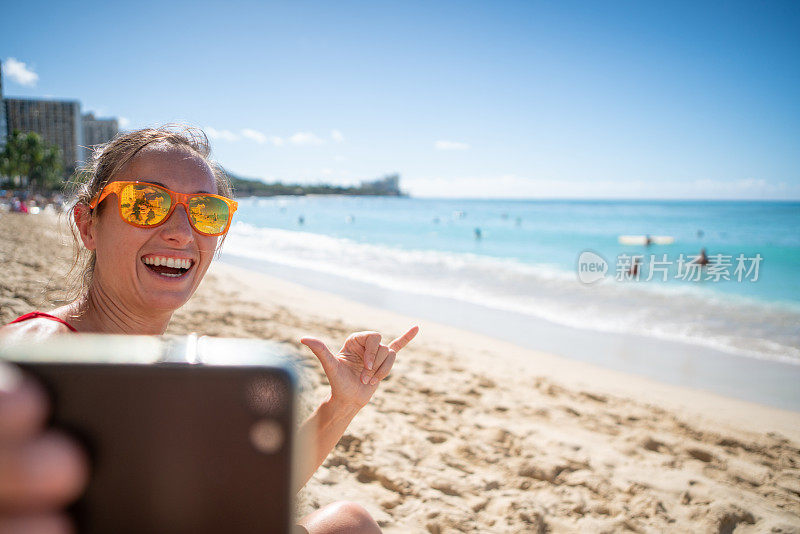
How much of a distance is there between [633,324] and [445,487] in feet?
23.6

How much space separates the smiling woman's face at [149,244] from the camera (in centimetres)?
143

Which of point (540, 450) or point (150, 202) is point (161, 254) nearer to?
point (150, 202)

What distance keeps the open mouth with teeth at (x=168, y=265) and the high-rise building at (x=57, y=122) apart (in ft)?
255

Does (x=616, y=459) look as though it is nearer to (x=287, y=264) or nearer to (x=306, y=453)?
(x=306, y=453)

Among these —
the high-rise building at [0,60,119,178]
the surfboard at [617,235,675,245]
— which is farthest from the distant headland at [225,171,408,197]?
the surfboard at [617,235,675,245]

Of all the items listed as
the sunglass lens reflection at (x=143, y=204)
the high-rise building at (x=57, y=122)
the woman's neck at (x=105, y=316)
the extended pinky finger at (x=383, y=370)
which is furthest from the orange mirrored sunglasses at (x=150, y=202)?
the high-rise building at (x=57, y=122)

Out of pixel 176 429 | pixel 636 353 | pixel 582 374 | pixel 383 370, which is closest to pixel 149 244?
pixel 383 370

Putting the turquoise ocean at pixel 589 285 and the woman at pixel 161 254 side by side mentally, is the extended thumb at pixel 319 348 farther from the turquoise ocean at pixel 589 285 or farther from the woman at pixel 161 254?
the turquoise ocean at pixel 589 285

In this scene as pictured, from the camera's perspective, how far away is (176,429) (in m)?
0.61

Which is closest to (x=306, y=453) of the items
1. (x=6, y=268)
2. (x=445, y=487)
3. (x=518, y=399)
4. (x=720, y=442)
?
(x=445, y=487)

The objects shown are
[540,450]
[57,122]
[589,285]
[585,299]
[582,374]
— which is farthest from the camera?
[57,122]

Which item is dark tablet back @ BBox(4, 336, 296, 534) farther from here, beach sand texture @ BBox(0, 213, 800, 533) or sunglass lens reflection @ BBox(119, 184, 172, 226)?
beach sand texture @ BBox(0, 213, 800, 533)

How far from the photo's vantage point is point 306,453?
1542 mm

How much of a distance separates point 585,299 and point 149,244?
1106 cm
